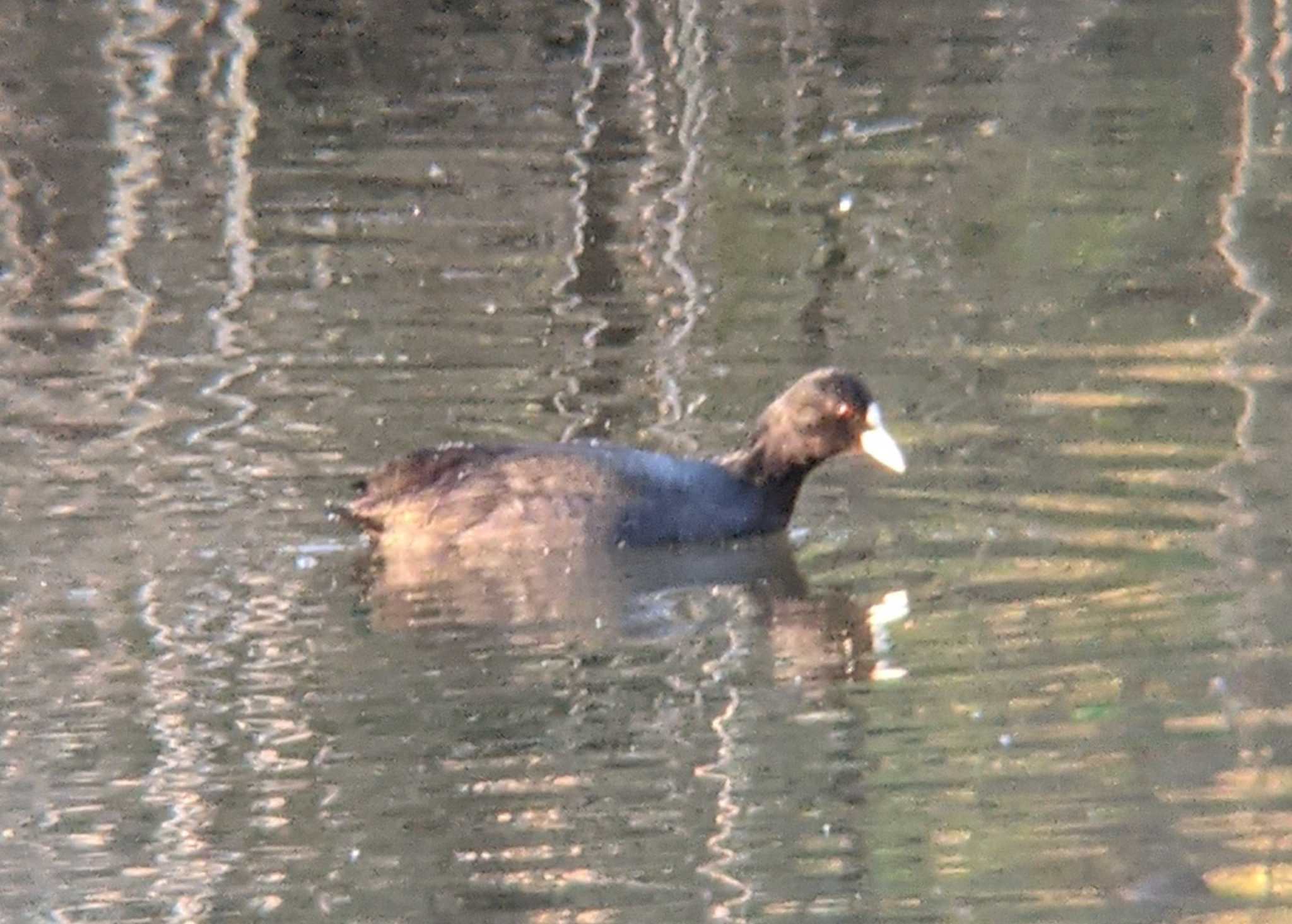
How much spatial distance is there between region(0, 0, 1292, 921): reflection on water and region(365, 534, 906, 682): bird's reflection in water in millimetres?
29

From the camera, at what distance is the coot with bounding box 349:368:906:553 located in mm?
9531

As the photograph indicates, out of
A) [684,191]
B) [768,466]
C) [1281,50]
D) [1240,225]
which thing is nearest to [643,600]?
[768,466]

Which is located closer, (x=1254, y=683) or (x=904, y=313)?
(x=1254, y=683)

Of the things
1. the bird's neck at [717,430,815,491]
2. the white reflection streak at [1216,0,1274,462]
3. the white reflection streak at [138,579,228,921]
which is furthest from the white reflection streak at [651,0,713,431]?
the white reflection streak at [138,579,228,921]

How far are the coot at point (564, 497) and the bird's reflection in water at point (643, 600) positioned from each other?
0.18 ft

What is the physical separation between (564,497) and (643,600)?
2.27ft

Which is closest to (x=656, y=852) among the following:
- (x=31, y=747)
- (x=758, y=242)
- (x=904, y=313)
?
(x=31, y=747)

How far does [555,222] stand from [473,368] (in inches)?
113

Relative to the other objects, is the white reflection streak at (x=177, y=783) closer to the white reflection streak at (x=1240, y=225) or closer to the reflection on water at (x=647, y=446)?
the reflection on water at (x=647, y=446)

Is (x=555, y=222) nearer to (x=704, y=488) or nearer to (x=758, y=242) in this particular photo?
(x=758, y=242)

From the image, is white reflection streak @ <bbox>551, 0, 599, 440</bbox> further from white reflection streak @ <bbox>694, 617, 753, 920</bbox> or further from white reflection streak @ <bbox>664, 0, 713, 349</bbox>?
white reflection streak @ <bbox>694, 617, 753, 920</bbox>

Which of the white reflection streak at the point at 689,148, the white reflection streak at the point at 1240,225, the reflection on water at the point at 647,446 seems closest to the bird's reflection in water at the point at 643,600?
the reflection on water at the point at 647,446

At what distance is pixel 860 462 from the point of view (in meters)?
10.8

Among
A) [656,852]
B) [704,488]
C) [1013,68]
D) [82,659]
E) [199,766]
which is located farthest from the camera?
[1013,68]
